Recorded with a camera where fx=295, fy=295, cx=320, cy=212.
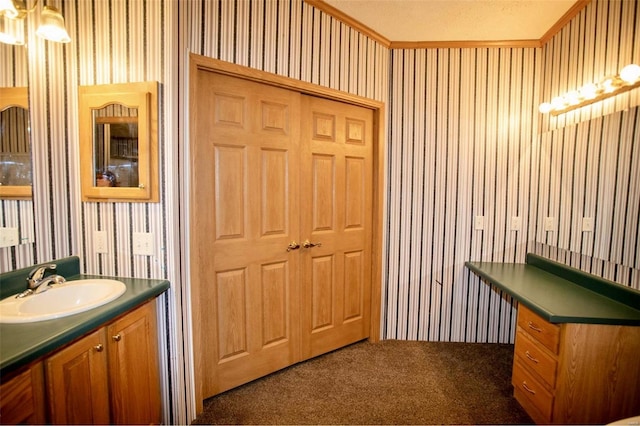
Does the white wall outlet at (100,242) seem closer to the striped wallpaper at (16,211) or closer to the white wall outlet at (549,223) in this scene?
the striped wallpaper at (16,211)

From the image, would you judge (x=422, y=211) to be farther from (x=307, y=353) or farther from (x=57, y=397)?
(x=57, y=397)

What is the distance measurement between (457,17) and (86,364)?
119 inches

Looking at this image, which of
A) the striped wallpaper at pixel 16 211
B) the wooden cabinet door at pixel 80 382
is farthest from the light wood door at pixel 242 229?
the striped wallpaper at pixel 16 211

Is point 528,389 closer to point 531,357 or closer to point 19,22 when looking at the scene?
point 531,357

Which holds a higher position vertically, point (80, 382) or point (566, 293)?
point (566, 293)

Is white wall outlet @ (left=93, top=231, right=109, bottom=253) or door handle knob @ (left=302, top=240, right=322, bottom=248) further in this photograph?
door handle knob @ (left=302, top=240, right=322, bottom=248)

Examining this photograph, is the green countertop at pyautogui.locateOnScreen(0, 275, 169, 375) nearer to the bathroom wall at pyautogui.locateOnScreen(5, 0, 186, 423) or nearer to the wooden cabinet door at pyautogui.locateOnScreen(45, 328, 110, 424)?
the wooden cabinet door at pyautogui.locateOnScreen(45, 328, 110, 424)

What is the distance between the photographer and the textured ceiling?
207 cm

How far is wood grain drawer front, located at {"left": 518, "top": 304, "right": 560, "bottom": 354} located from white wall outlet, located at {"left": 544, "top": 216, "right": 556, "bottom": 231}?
83 centimetres

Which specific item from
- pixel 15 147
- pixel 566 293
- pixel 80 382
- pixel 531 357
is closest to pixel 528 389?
pixel 531 357

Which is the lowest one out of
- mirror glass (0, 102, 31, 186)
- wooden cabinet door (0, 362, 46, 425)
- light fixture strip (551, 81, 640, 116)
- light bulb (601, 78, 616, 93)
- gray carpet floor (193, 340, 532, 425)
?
gray carpet floor (193, 340, 532, 425)

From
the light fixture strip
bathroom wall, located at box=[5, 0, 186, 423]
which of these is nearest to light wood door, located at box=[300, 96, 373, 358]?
bathroom wall, located at box=[5, 0, 186, 423]

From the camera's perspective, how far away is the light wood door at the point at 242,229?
5.98 ft

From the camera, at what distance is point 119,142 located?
62.2 inches
